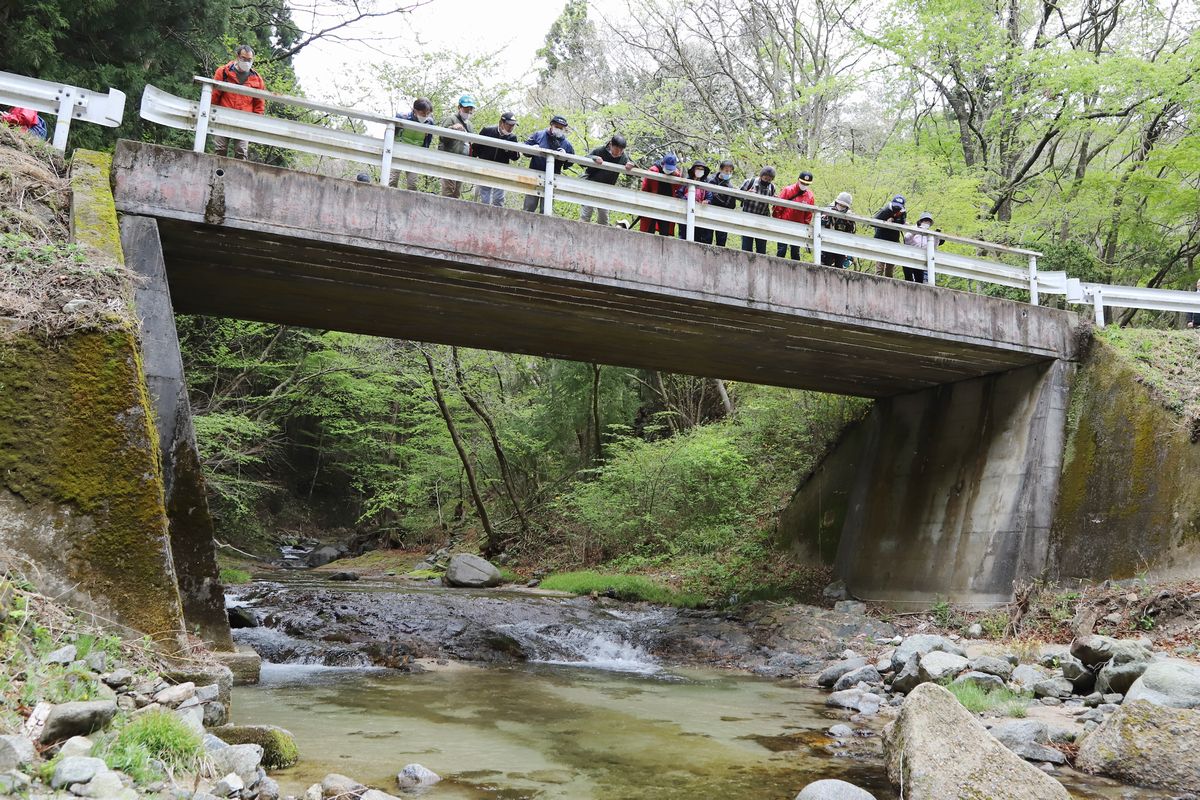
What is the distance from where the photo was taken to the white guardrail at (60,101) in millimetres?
8516

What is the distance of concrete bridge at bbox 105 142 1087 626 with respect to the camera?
29.5ft

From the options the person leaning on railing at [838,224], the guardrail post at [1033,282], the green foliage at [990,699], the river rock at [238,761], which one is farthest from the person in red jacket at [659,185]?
the river rock at [238,761]

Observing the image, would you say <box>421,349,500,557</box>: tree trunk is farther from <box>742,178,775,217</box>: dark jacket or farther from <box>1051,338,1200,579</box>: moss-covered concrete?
<box>1051,338,1200,579</box>: moss-covered concrete

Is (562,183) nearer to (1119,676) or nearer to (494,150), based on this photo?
(494,150)

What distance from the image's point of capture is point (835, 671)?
1055 cm

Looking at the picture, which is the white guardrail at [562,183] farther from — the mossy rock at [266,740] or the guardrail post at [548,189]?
the mossy rock at [266,740]

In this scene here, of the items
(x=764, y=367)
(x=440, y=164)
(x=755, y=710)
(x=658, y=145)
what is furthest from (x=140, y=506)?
(x=658, y=145)

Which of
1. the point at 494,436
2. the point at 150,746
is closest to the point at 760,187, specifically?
the point at 150,746

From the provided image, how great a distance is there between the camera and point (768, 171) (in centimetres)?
1254

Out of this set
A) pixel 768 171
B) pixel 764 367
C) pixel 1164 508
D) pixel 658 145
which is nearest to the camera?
pixel 1164 508

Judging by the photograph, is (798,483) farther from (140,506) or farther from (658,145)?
(140,506)

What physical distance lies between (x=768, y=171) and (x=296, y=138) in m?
6.72

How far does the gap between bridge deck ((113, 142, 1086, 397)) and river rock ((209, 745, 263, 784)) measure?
5948 mm

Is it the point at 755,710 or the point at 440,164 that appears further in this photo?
the point at 440,164
